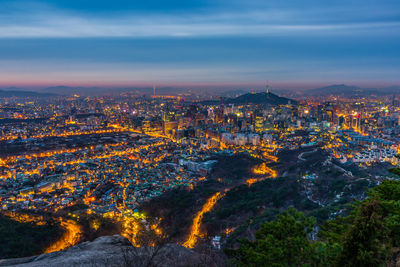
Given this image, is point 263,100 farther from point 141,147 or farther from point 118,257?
point 118,257

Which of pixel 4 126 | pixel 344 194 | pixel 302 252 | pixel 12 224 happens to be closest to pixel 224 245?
pixel 302 252

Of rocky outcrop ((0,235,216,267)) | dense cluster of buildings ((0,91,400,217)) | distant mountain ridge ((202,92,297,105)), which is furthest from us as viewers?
distant mountain ridge ((202,92,297,105))

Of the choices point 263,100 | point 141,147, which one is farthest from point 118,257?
point 263,100

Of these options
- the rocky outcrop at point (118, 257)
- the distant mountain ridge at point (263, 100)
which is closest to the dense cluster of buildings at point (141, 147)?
the distant mountain ridge at point (263, 100)

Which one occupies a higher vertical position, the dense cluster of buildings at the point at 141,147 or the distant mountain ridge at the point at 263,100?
the distant mountain ridge at the point at 263,100

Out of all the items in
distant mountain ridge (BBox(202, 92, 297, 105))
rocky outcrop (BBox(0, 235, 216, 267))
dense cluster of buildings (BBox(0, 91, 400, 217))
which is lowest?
dense cluster of buildings (BBox(0, 91, 400, 217))

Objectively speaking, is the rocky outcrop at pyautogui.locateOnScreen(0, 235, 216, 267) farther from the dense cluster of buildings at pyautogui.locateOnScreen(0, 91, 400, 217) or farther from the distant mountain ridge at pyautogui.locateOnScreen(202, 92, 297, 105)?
the distant mountain ridge at pyautogui.locateOnScreen(202, 92, 297, 105)

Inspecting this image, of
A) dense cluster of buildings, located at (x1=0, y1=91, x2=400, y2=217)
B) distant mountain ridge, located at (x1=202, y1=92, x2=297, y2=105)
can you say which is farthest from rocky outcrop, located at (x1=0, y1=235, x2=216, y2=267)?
distant mountain ridge, located at (x1=202, y1=92, x2=297, y2=105)

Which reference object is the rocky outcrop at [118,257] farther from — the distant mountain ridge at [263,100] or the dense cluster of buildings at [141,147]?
the distant mountain ridge at [263,100]

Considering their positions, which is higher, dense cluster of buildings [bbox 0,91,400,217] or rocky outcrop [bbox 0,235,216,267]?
rocky outcrop [bbox 0,235,216,267]
